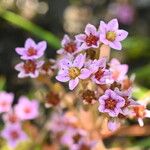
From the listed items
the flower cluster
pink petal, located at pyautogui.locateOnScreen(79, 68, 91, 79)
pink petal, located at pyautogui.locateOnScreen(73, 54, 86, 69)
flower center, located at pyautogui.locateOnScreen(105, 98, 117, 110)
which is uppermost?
the flower cluster

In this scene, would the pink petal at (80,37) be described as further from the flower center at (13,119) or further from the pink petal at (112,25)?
the flower center at (13,119)

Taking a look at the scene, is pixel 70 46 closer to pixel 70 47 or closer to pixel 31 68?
pixel 70 47

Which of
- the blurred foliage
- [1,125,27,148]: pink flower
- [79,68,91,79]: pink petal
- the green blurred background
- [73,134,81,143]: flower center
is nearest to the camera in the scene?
[79,68,91,79]: pink petal

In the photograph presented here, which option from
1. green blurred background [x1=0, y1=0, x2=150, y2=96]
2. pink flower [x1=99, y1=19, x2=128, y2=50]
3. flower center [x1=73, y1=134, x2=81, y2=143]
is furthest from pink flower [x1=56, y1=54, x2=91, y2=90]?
Result: green blurred background [x1=0, y1=0, x2=150, y2=96]

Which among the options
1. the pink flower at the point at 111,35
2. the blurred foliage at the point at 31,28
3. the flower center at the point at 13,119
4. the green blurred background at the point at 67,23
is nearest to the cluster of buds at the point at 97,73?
the pink flower at the point at 111,35

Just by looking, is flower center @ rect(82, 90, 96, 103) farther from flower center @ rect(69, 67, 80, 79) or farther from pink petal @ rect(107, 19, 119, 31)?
pink petal @ rect(107, 19, 119, 31)

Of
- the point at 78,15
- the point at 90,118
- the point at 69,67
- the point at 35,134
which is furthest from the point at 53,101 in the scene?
the point at 78,15

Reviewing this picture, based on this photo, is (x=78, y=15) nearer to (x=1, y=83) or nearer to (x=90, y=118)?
(x=1, y=83)
